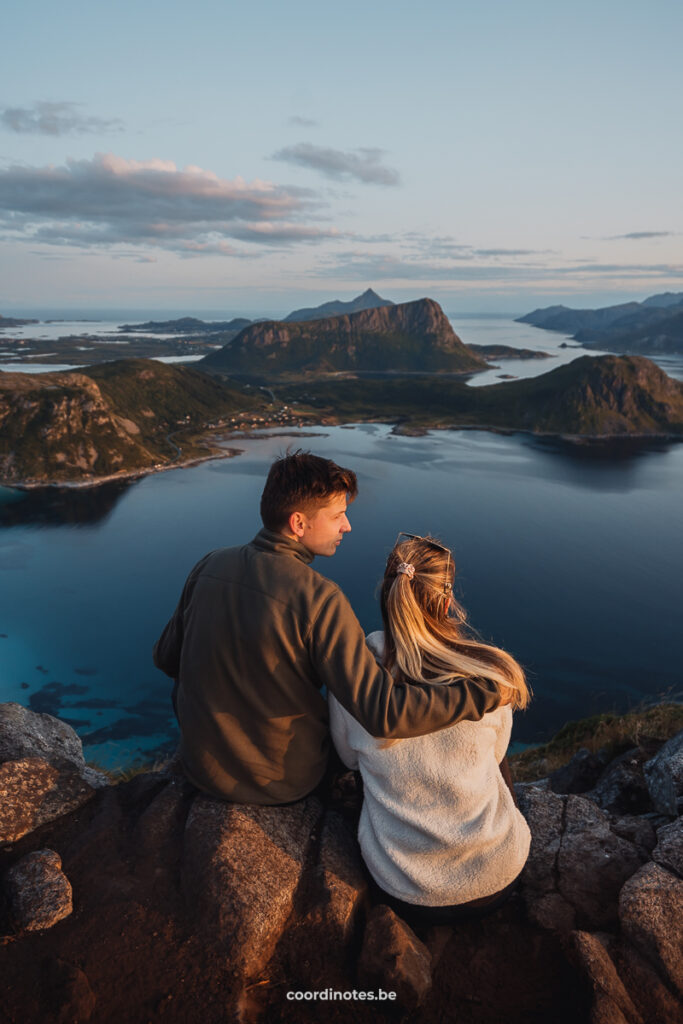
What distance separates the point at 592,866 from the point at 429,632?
3.29 metres

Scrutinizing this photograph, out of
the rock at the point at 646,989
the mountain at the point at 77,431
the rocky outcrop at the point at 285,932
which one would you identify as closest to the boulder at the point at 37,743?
the rocky outcrop at the point at 285,932

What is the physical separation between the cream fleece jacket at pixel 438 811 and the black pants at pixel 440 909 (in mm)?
77

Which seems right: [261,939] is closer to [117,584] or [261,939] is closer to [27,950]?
[27,950]

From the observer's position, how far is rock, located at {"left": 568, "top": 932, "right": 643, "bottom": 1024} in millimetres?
4156

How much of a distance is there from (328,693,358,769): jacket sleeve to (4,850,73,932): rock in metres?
2.42

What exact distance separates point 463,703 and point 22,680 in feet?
234

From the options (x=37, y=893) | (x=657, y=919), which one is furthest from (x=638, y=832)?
(x=37, y=893)

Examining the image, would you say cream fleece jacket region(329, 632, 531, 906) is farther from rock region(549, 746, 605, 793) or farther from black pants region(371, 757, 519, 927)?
rock region(549, 746, 605, 793)

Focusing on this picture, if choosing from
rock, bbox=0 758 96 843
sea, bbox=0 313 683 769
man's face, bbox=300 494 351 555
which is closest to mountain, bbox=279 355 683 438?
sea, bbox=0 313 683 769

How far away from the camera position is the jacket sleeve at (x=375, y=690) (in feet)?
13.7

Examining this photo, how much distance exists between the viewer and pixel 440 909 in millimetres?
4766

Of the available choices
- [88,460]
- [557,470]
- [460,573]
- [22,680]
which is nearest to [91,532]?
[88,460]

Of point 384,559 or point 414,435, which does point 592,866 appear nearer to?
point 384,559

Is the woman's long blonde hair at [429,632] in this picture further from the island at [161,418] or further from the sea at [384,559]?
the island at [161,418]
